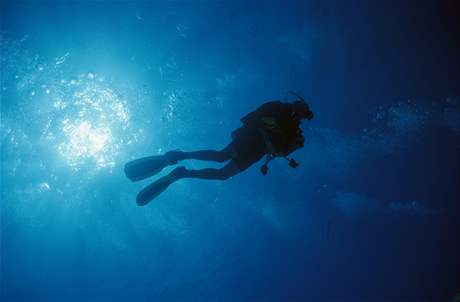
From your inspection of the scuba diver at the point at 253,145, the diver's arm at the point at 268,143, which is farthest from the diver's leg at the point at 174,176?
the diver's arm at the point at 268,143

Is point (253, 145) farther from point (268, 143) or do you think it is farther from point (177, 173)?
point (177, 173)

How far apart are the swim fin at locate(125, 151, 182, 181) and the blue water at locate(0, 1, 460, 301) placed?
1152cm

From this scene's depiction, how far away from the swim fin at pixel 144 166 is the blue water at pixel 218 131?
37.8 feet

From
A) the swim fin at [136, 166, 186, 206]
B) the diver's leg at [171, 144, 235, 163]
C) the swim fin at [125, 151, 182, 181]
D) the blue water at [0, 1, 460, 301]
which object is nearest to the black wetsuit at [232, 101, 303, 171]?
the diver's leg at [171, 144, 235, 163]

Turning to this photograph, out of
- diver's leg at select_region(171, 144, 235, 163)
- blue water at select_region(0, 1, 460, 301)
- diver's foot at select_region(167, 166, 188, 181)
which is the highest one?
blue water at select_region(0, 1, 460, 301)

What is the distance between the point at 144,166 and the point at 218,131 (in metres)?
13.4

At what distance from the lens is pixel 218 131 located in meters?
17.8

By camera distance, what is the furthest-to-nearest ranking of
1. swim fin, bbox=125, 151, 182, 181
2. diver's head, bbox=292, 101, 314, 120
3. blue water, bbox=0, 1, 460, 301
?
blue water, bbox=0, 1, 460, 301
diver's head, bbox=292, 101, 314, 120
swim fin, bbox=125, 151, 182, 181

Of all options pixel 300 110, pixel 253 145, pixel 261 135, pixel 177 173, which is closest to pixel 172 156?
pixel 177 173

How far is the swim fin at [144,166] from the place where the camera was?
14.6 ft

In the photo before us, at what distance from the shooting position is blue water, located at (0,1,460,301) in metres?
15.3

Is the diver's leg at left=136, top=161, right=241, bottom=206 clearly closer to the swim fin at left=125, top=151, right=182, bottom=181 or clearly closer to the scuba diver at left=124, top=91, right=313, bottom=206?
the scuba diver at left=124, top=91, right=313, bottom=206

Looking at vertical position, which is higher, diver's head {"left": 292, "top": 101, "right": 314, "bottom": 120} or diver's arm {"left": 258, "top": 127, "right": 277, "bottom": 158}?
diver's head {"left": 292, "top": 101, "right": 314, "bottom": 120}

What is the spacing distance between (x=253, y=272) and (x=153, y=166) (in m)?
35.5
